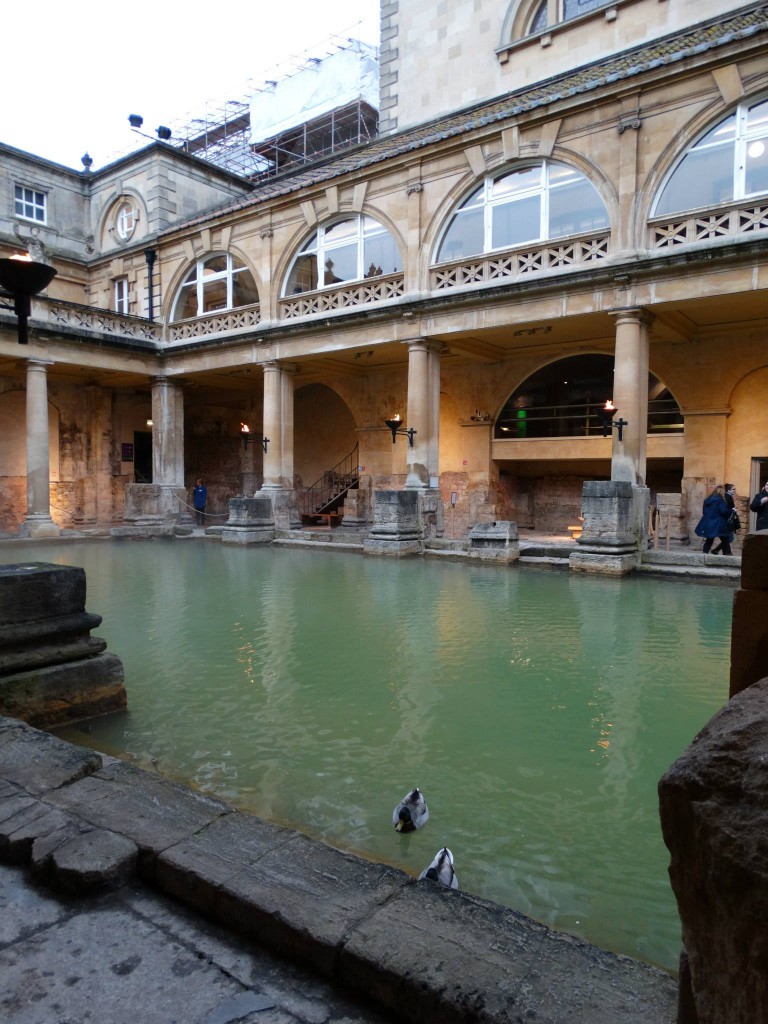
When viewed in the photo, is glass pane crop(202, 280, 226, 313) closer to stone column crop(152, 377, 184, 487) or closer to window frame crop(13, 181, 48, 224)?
stone column crop(152, 377, 184, 487)

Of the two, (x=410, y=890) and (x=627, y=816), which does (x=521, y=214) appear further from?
(x=410, y=890)

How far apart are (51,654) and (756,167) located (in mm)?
12902

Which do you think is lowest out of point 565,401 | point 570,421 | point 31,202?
point 570,421

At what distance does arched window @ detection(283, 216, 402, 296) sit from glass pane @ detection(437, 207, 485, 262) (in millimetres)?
1439

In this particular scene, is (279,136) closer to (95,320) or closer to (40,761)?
(95,320)

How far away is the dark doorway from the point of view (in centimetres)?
2359

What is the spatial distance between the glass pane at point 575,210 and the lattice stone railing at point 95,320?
12366 millimetres

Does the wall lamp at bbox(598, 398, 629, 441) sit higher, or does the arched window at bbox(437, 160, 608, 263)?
the arched window at bbox(437, 160, 608, 263)

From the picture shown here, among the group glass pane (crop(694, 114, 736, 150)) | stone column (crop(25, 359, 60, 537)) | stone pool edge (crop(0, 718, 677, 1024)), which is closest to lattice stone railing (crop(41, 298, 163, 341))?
stone column (crop(25, 359, 60, 537))

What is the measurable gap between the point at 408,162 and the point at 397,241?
5.69ft

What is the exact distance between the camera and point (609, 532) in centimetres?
1097

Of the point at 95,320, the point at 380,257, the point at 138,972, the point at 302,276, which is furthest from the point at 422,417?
the point at 138,972

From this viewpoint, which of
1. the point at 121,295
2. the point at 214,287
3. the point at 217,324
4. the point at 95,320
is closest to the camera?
the point at 95,320

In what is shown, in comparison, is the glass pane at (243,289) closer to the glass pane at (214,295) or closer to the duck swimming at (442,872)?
the glass pane at (214,295)
